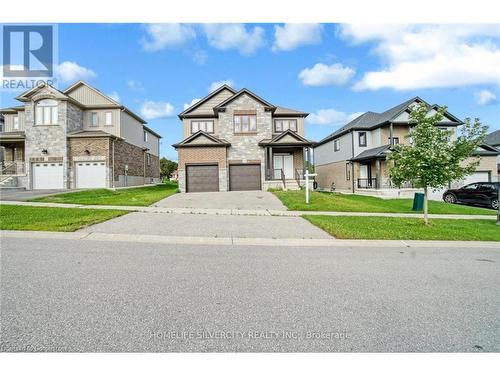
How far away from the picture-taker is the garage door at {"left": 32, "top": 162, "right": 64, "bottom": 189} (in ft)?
83.2

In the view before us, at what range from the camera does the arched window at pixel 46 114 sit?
Result: 1001 inches

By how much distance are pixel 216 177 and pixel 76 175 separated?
42.2 ft

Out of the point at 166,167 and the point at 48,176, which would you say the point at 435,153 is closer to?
the point at 48,176

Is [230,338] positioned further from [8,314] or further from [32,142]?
[32,142]

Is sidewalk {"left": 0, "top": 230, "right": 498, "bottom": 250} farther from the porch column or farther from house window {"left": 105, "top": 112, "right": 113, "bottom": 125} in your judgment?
house window {"left": 105, "top": 112, "right": 113, "bottom": 125}

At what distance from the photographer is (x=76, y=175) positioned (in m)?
25.8

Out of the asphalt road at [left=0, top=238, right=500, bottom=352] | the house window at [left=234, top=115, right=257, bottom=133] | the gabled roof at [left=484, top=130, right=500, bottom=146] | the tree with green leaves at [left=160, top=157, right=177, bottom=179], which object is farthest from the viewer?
the tree with green leaves at [left=160, top=157, right=177, bottom=179]

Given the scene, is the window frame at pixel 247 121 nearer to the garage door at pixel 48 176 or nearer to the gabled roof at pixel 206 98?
the gabled roof at pixel 206 98

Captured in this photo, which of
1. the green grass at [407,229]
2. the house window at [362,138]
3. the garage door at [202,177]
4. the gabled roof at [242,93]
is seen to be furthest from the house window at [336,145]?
the green grass at [407,229]

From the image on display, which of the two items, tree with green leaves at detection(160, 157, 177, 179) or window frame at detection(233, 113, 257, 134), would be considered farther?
tree with green leaves at detection(160, 157, 177, 179)

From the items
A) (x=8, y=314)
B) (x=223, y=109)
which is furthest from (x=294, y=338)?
(x=223, y=109)

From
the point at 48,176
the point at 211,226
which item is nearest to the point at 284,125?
the point at 211,226

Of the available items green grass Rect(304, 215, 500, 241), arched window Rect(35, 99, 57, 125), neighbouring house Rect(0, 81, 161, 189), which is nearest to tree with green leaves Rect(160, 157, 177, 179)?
neighbouring house Rect(0, 81, 161, 189)

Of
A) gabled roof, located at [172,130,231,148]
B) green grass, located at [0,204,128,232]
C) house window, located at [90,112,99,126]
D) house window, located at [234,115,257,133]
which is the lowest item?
green grass, located at [0,204,128,232]
